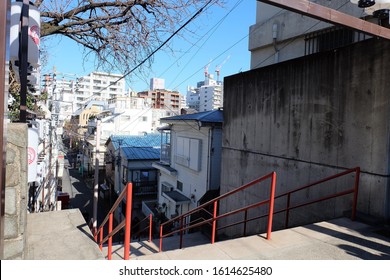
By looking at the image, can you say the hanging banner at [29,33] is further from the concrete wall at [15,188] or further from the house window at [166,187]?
the house window at [166,187]

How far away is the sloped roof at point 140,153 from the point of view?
2275cm

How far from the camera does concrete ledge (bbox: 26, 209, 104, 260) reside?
3202 millimetres

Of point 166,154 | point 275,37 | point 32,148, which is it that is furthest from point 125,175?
point 32,148

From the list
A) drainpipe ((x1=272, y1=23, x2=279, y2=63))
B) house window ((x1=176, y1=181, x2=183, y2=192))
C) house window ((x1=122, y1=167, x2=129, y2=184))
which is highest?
drainpipe ((x1=272, y1=23, x2=279, y2=63))

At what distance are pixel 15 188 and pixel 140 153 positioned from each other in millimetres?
21627

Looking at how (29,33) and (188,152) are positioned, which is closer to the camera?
(29,33)

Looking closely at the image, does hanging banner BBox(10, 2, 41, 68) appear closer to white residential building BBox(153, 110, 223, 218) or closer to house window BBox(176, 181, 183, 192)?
white residential building BBox(153, 110, 223, 218)

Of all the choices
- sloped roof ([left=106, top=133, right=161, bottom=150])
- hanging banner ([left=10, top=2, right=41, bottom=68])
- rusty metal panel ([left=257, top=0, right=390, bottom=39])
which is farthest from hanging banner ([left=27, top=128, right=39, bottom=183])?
sloped roof ([left=106, top=133, right=161, bottom=150])

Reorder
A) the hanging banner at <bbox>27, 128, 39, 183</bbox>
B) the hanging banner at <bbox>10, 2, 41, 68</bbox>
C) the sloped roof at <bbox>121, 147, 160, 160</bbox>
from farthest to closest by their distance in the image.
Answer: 1. the sloped roof at <bbox>121, 147, 160, 160</bbox>
2. the hanging banner at <bbox>27, 128, 39, 183</bbox>
3. the hanging banner at <bbox>10, 2, 41, 68</bbox>

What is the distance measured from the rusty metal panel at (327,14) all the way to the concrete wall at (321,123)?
3.42 ft

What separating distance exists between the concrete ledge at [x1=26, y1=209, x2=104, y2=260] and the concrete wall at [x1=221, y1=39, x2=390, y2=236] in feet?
13.7

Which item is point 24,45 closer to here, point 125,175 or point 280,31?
point 280,31

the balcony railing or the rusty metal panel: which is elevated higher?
the rusty metal panel

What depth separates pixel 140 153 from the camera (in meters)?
23.5
